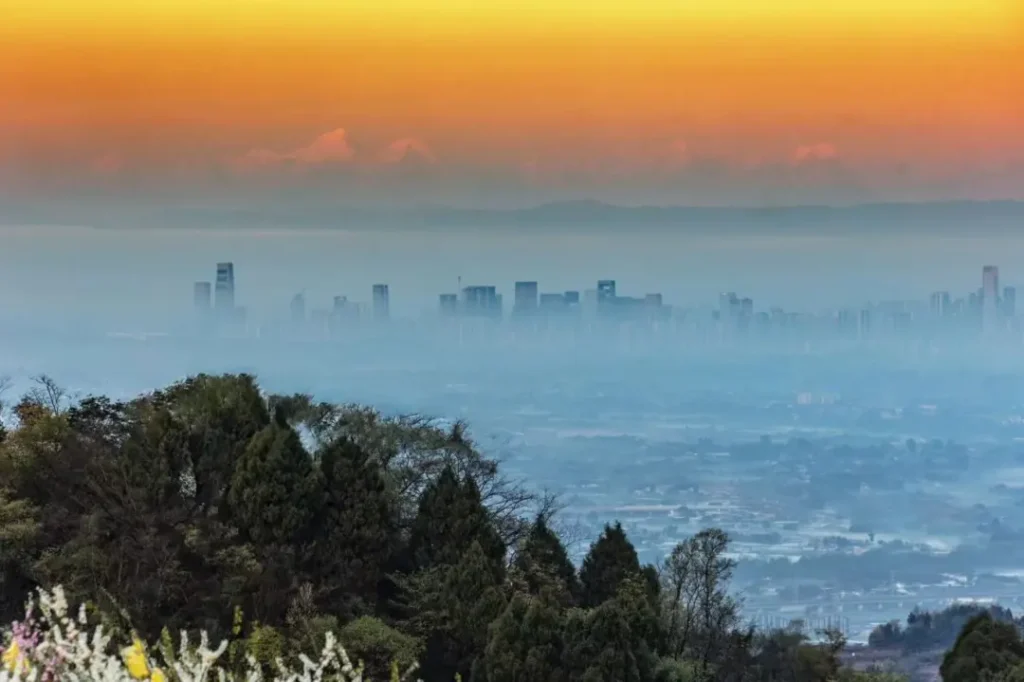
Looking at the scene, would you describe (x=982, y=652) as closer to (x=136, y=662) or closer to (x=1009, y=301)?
(x=136, y=662)

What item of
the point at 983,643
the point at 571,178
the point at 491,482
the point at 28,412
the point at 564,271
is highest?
the point at 571,178

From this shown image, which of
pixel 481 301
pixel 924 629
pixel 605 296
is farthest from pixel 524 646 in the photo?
pixel 605 296

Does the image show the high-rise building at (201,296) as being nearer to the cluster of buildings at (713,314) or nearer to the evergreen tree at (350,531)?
the cluster of buildings at (713,314)

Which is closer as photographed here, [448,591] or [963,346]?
[448,591]

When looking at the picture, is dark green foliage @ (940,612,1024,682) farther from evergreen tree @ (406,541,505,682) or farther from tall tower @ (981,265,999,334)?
tall tower @ (981,265,999,334)

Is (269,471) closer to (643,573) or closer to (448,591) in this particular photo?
(448,591)

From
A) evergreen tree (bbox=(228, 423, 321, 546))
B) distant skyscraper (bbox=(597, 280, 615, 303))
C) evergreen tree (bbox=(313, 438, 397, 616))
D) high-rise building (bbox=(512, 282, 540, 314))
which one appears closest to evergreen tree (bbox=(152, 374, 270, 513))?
evergreen tree (bbox=(228, 423, 321, 546))

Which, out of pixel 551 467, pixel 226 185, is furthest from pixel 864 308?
pixel 226 185
